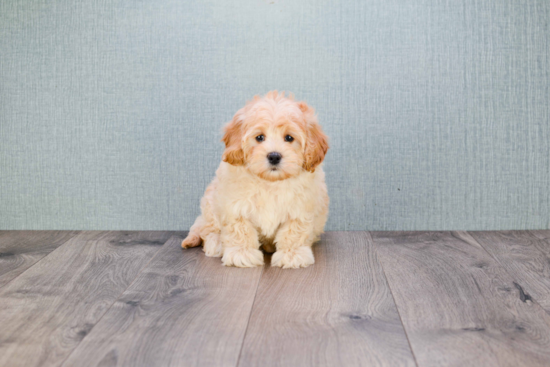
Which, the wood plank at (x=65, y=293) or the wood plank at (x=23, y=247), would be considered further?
the wood plank at (x=23, y=247)

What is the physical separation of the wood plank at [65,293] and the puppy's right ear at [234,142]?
0.55 m

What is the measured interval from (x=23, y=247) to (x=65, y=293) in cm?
73

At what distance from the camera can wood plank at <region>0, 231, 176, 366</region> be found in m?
1.33

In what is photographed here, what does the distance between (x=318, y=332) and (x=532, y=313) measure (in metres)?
0.65

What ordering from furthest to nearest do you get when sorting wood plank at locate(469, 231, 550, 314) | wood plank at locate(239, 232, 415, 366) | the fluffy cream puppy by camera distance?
the fluffy cream puppy
wood plank at locate(469, 231, 550, 314)
wood plank at locate(239, 232, 415, 366)

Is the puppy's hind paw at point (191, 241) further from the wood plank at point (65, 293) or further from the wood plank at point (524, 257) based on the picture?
the wood plank at point (524, 257)

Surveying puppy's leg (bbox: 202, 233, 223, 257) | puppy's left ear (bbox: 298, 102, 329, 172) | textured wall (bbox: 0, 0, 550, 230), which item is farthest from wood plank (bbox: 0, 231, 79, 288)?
puppy's left ear (bbox: 298, 102, 329, 172)

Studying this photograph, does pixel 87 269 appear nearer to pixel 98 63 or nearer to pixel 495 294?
pixel 98 63

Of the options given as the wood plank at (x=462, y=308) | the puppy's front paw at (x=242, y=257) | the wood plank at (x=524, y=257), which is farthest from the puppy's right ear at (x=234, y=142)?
the wood plank at (x=524, y=257)

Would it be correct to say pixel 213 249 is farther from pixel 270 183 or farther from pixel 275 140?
pixel 275 140

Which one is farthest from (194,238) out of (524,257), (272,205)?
(524,257)

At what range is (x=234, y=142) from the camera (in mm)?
1937

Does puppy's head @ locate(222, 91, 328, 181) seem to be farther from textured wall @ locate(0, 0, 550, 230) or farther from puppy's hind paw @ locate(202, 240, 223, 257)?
textured wall @ locate(0, 0, 550, 230)

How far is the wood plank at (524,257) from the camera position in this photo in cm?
174
